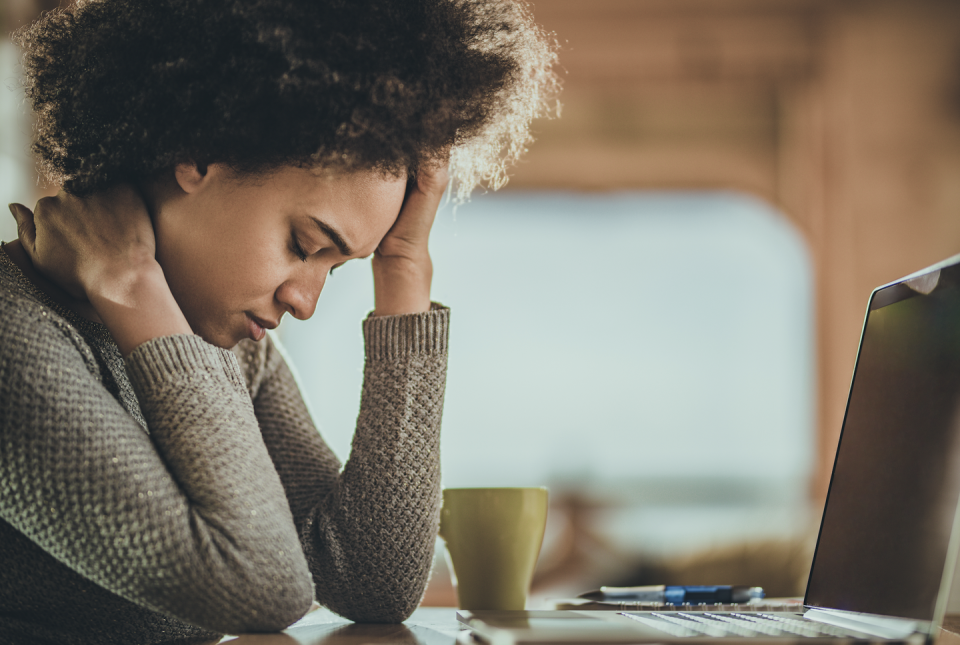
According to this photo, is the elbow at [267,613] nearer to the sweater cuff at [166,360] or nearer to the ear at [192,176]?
the sweater cuff at [166,360]

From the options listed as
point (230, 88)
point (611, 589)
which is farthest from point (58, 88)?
point (611, 589)

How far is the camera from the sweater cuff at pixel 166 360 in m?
0.63

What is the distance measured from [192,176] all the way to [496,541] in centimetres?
44

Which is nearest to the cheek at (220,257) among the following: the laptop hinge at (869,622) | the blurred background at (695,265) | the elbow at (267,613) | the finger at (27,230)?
the finger at (27,230)

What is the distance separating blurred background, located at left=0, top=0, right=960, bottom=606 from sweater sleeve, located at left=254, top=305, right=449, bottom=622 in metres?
2.34

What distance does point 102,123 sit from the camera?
71 centimetres

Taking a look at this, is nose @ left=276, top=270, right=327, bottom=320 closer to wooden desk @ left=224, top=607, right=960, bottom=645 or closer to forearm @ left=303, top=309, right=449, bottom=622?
forearm @ left=303, top=309, right=449, bottom=622

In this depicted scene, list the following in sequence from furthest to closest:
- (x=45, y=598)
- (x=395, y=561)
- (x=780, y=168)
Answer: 1. (x=780, y=168)
2. (x=395, y=561)
3. (x=45, y=598)

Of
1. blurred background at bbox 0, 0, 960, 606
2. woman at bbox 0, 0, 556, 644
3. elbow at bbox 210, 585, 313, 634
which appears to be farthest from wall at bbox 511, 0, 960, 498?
elbow at bbox 210, 585, 313, 634

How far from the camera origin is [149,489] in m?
0.56

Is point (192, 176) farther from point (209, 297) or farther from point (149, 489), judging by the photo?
point (149, 489)

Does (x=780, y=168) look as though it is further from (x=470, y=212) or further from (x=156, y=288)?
(x=156, y=288)

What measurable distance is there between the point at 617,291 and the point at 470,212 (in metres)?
0.69

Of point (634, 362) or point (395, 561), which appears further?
point (634, 362)
